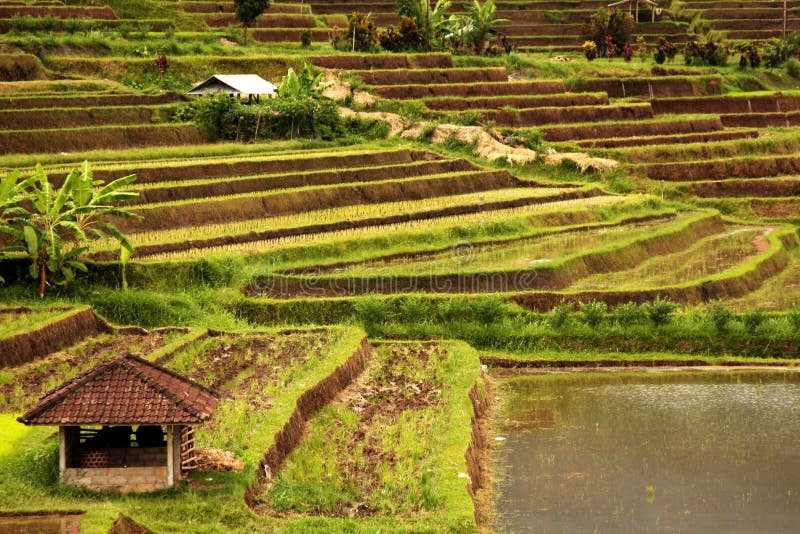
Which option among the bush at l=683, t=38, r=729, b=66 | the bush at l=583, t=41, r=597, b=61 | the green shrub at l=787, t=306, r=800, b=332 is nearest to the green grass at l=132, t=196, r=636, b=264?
the green shrub at l=787, t=306, r=800, b=332

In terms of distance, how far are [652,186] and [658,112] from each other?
9.45m

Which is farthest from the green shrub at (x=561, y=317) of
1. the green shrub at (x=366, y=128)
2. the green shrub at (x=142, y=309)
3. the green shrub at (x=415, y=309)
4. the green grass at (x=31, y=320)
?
the green shrub at (x=366, y=128)

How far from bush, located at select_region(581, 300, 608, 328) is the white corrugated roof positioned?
14.0 metres

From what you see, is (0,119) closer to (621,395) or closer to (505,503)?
(621,395)

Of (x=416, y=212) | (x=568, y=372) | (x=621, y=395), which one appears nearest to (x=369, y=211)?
(x=416, y=212)

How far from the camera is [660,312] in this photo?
64.7 feet

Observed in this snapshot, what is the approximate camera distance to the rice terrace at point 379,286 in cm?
1200

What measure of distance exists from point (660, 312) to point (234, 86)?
14849 millimetres

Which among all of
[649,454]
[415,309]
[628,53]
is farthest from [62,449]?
[628,53]

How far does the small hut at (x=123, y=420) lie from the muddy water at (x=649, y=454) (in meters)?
2.94

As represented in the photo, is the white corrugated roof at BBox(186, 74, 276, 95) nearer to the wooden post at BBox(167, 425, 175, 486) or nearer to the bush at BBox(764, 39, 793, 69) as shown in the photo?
the wooden post at BBox(167, 425, 175, 486)

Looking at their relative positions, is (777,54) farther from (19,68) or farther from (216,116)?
(19,68)

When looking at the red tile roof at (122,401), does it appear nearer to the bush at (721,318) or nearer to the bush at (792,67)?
the bush at (721,318)

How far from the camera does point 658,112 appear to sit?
4009 cm
